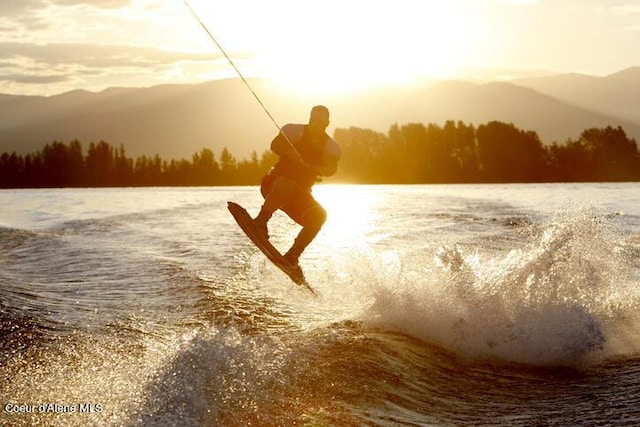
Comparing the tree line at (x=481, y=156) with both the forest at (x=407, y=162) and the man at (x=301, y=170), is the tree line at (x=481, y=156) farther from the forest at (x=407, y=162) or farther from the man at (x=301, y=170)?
the man at (x=301, y=170)

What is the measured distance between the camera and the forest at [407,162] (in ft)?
409

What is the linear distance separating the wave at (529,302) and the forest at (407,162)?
10838 cm

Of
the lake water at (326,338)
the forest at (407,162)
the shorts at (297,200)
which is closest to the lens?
the lake water at (326,338)

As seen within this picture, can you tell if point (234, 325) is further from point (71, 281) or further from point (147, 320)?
point (71, 281)

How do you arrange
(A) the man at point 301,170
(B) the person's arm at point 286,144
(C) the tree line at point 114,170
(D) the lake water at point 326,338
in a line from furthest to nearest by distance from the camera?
(C) the tree line at point 114,170 → (A) the man at point 301,170 → (B) the person's arm at point 286,144 → (D) the lake water at point 326,338

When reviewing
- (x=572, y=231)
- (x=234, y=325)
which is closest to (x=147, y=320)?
(x=234, y=325)

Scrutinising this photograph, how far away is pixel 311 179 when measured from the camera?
40.3ft

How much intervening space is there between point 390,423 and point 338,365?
1.44 meters

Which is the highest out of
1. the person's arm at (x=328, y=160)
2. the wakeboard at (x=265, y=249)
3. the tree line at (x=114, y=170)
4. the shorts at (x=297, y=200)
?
the person's arm at (x=328, y=160)

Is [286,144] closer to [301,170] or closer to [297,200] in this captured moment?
[301,170]

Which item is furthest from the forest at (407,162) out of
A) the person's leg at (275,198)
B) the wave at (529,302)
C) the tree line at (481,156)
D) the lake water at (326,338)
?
the wave at (529,302)

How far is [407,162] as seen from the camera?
139 meters

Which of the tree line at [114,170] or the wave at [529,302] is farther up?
the wave at [529,302]

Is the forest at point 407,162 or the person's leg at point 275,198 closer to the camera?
the person's leg at point 275,198
